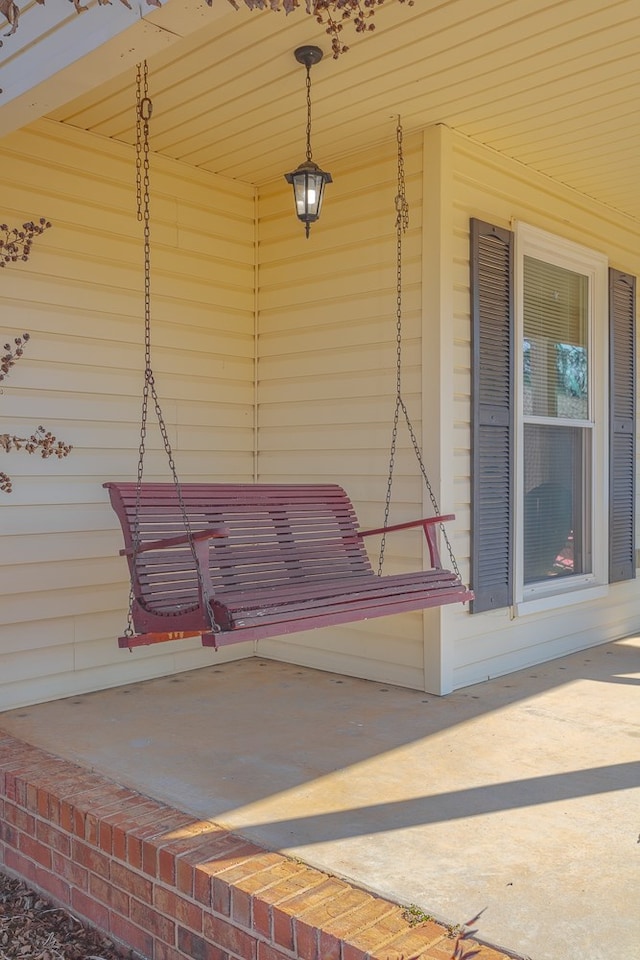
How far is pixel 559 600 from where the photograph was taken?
483cm

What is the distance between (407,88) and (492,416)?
1608 mm

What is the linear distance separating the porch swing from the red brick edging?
55 centimetres

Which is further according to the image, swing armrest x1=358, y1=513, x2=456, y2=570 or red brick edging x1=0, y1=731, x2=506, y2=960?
swing armrest x1=358, y1=513, x2=456, y2=570

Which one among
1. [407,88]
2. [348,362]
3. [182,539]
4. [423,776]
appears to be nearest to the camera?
[182,539]

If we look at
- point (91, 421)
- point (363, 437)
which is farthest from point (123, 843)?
point (363, 437)

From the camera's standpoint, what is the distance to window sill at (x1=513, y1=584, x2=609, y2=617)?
4.55 m

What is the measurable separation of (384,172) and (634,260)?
2.29m

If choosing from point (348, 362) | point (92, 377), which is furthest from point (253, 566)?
point (348, 362)

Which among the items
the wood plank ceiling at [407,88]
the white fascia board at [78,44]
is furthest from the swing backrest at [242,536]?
the wood plank ceiling at [407,88]

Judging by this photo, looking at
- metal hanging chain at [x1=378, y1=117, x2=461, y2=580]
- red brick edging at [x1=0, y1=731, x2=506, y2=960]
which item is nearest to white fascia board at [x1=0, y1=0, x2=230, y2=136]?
metal hanging chain at [x1=378, y1=117, x2=461, y2=580]

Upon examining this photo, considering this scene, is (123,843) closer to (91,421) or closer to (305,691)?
(305,691)

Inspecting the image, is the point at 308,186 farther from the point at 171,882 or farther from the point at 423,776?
the point at 171,882

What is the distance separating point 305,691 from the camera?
4094 millimetres

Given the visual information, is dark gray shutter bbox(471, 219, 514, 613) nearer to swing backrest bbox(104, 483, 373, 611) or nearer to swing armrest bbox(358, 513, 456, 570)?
swing armrest bbox(358, 513, 456, 570)
